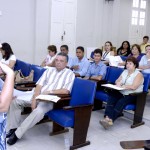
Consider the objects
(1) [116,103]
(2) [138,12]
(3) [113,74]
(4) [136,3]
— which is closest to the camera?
(1) [116,103]

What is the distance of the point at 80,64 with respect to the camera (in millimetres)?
4707

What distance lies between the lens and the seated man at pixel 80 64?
4523 mm

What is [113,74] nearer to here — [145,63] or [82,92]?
[145,63]

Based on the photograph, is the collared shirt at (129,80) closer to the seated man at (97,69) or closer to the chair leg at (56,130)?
the seated man at (97,69)

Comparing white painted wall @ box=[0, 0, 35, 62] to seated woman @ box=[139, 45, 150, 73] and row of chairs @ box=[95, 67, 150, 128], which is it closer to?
seated woman @ box=[139, 45, 150, 73]

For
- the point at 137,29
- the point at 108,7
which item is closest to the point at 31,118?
the point at 108,7

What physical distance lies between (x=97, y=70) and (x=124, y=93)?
0.94 m

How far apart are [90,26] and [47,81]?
17.8ft

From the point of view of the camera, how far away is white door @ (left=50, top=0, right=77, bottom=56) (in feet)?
23.9

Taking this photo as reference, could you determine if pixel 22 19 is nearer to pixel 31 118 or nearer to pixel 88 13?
pixel 88 13

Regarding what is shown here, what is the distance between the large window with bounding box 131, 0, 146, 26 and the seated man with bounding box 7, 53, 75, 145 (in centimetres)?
686

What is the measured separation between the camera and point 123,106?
3301 mm

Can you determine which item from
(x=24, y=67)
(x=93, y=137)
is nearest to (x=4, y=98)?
(x=93, y=137)

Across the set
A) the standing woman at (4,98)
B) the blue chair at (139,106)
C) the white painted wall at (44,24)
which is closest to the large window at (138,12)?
the white painted wall at (44,24)
